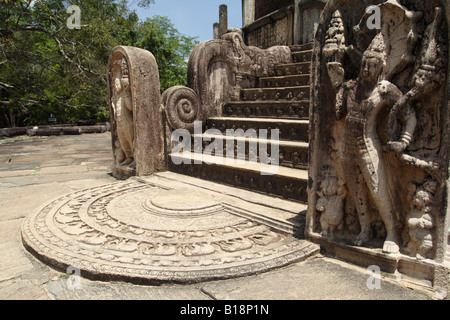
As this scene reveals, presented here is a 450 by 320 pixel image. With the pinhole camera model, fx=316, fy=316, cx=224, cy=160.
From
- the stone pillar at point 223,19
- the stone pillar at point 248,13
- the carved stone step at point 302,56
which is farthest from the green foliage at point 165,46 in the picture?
the carved stone step at point 302,56

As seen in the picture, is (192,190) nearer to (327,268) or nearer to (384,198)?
(327,268)

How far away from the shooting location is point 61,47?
12.8 m

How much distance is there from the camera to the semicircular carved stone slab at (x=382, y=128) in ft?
6.66

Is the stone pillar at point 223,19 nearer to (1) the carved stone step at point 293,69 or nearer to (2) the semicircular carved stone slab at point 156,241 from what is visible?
(1) the carved stone step at point 293,69

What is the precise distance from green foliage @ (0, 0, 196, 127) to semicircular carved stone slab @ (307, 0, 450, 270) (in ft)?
Answer: 41.5

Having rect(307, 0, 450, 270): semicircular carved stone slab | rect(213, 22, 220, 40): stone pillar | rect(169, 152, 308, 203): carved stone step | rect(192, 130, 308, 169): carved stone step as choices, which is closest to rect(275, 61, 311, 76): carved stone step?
rect(192, 130, 308, 169): carved stone step

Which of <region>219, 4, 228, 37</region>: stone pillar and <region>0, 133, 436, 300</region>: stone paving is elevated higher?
<region>219, 4, 228, 37</region>: stone pillar

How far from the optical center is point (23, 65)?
43.6ft

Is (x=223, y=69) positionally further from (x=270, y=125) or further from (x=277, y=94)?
(x=270, y=125)

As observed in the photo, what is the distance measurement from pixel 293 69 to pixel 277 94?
38.0 inches

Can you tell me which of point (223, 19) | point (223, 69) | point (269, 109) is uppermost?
point (223, 19)

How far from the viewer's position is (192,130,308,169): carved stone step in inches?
151

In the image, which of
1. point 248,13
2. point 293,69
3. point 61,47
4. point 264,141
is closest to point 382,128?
point 264,141

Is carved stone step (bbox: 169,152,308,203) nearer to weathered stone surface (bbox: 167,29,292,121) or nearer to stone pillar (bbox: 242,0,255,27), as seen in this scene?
weathered stone surface (bbox: 167,29,292,121)
